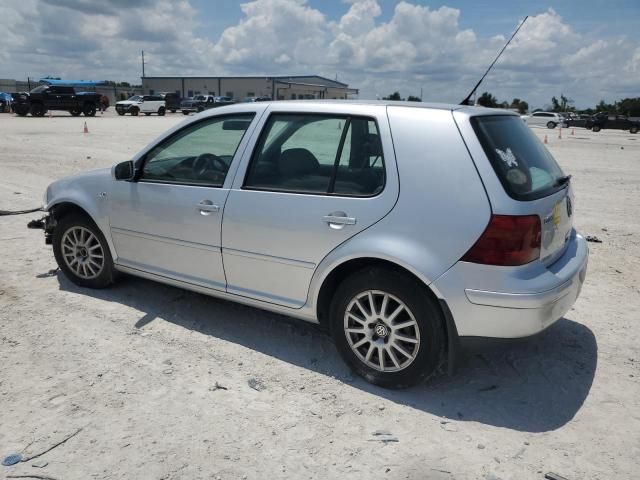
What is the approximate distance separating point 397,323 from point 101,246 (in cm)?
280

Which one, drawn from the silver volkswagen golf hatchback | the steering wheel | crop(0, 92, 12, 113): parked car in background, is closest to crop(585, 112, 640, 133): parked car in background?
the silver volkswagen golf hatchback

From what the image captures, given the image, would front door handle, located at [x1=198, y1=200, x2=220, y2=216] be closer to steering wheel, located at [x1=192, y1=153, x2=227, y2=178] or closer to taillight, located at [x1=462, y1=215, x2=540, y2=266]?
steering wheel, located at [x1=192, y1=153, x2=227, y2=178]

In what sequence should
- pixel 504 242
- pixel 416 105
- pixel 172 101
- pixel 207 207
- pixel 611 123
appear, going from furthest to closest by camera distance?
1. pixel 172 101
2. pixel 611 123
3. pixel 207 207
4. pixel 416 105
5. pixel 504 242

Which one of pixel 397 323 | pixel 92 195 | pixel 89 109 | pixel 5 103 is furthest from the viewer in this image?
pixel 5 103

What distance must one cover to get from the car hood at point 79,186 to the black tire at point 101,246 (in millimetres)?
187

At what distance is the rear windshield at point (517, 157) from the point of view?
2.93 metres

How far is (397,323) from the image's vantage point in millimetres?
3182

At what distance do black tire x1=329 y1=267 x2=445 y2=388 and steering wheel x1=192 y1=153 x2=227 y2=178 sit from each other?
130cm

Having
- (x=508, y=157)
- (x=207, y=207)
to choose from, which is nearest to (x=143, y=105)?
(x=207, y=207)

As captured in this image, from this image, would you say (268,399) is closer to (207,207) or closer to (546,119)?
(207,207)

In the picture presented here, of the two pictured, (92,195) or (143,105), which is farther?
(143,105)

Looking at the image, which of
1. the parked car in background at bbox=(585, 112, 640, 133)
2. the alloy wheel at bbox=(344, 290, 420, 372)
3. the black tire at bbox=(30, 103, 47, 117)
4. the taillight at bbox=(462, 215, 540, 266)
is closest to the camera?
the taillight at bbox=(462, 215, 540, 266)

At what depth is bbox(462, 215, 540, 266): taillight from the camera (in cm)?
281

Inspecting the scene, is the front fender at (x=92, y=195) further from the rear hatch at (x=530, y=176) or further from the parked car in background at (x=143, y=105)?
the parked car in background at (x=143, y=105)
